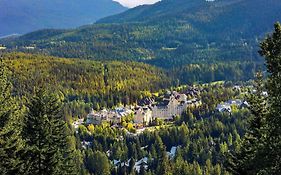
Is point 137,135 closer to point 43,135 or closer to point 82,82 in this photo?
point 82,82

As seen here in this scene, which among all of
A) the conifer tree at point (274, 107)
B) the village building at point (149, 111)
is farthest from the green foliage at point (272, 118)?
the village building at point (149, 111)

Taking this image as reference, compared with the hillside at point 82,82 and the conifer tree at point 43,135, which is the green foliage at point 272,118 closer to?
the conifer tree at point 43,135

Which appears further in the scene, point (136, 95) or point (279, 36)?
point (136, 95)

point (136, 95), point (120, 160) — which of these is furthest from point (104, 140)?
point (136, 95)

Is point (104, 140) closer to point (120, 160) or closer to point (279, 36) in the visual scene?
point (120, 160)

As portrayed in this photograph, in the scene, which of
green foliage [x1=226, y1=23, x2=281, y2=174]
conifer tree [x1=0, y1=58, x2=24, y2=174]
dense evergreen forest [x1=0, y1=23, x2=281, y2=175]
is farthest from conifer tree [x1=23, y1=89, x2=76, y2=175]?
green foliage [x1=226, y1=23, x2=281, y2=174]

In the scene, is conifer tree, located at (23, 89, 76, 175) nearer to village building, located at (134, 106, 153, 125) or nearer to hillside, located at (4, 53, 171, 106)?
village building, located at (134, 106, 153, 125)

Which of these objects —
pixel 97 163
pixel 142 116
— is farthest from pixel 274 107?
pixel 142 116
